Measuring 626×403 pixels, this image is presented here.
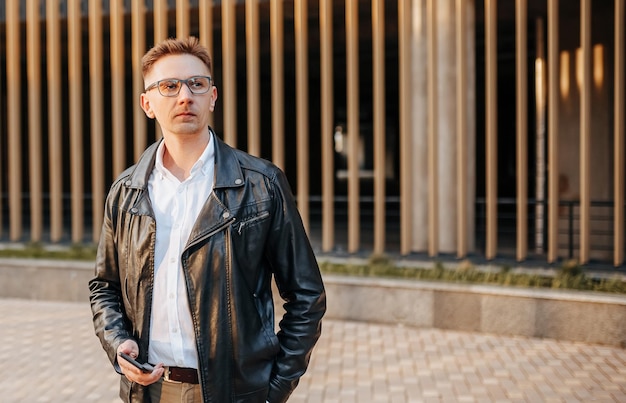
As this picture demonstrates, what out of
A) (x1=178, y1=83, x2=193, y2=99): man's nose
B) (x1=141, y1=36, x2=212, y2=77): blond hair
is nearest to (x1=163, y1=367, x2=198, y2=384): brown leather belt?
(x1=178, y1=83, x2=193, y2=99): man's nose

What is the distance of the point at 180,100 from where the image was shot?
2.26 m

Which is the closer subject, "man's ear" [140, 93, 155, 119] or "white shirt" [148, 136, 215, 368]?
"white shirt" [148, 136, 215, 368]

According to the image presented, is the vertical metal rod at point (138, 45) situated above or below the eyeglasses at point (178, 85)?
above

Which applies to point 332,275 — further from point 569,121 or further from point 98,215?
point 569,121

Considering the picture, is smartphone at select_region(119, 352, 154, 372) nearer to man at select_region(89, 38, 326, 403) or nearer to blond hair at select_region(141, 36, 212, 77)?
man at select_region(89, 38, 326, 403)

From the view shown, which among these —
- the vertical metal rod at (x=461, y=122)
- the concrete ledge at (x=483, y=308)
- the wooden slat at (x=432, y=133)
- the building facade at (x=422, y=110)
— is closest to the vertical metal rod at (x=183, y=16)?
the building facade at (x=422, y=110)

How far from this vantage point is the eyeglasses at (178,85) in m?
2.29

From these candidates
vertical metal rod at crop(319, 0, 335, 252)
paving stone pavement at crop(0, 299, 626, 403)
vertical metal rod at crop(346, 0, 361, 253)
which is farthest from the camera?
vertical metal rod at crop(319, 0, 335, 252)

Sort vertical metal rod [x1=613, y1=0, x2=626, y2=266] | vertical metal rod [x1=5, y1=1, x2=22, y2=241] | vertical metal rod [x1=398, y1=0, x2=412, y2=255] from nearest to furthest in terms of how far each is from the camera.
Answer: vertical metal rod [x1=613, y1=0, x2=626, y2=266], vertical metal rod [x1=398, y1=0, x2=412, y2=255], vertical metal rod [x1=5, y1=1, x2=22, y2=241]

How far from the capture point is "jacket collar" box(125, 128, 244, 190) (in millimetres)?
2326

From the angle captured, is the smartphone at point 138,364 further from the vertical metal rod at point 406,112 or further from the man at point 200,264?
the vertical metal rod at point 406,112

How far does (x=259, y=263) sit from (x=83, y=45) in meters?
17.0

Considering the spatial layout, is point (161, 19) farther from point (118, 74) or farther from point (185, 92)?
point (185, 92)

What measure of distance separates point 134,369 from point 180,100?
2.90ft
